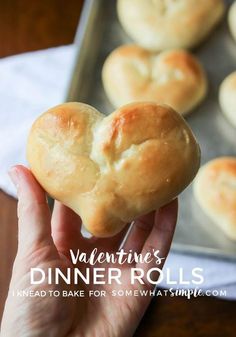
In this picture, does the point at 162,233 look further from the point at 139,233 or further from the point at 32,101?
the point at 32,101

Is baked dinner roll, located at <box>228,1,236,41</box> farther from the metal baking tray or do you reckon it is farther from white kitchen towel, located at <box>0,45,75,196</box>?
white kitchen towel, located at <box>0,45,75,196</box>

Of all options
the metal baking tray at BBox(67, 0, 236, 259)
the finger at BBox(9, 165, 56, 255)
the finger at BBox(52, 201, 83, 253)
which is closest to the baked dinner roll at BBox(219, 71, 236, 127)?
the metal baking tray at BBox(67, 0, 236, 259)

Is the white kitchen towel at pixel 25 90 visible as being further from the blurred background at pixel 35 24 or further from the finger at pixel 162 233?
the finger at pixel 162 233

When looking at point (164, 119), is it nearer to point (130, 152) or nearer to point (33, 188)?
point (130, 152)

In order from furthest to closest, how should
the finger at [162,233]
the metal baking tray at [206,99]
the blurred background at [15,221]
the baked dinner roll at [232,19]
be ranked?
the baked dinner roll at [232,19] < the metal baking tray at [206,99] < the blurred background at [15,221] < the finger at [162,233]

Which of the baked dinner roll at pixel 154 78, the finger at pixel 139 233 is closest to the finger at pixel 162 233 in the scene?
the finger at pixel 139 233
